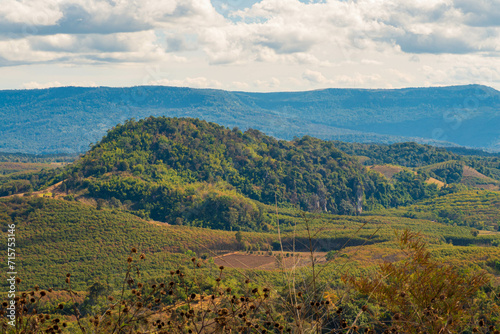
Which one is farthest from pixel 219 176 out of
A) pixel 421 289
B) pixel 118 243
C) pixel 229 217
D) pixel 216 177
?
pixel 421 289

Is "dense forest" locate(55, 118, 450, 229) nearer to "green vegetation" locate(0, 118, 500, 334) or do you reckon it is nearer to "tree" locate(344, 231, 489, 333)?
"green vegetation" locate(0, 118, 500, 334)

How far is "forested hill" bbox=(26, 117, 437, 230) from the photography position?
258 feet

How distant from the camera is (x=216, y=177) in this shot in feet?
313

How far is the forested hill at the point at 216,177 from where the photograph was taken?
3098 inches

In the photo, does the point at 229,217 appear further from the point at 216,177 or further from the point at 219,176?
the point at 219,176

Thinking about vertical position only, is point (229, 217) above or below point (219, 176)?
below

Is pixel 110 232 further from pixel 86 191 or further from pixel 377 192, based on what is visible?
pixel 377 192

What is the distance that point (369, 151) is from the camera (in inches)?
6348

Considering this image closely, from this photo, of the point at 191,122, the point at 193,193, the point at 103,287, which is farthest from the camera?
the point at 191,122

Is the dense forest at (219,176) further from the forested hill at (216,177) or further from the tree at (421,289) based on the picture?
the tree at (421,289)

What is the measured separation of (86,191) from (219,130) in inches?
1534

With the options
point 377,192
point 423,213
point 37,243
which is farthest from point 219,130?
point 37,243

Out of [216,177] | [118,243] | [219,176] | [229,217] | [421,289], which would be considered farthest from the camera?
[219,176]

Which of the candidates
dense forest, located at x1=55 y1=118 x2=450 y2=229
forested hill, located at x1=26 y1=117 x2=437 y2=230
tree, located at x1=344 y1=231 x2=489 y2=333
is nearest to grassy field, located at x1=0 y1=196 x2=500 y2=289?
forested hill, located at x1=26 y1=117 x2=437 y2=230
